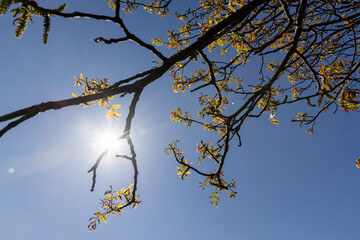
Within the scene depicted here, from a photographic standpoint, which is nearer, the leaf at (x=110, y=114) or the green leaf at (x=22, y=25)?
the green leaf at (x=22, y=25)

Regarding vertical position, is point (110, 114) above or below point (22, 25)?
above

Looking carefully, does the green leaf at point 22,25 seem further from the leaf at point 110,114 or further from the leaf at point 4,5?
the leaf at point 110,114

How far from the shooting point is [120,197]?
2670 mm

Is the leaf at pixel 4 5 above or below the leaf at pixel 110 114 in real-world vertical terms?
below

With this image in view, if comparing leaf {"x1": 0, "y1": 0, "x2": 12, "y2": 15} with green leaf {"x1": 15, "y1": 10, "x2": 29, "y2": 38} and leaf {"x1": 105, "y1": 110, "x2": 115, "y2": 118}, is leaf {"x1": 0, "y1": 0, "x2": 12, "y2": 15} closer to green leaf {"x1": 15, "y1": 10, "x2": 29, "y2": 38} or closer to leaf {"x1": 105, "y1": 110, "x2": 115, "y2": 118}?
green leaf {"x1": 15, "y1": 10, "x2": 29, "y2": 38}

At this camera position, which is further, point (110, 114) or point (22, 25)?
point (110, 114)

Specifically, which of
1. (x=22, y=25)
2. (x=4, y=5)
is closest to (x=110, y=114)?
(x=22, y=25)

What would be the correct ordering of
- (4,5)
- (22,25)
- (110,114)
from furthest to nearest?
(110,114) → (22,25) → (4,5)

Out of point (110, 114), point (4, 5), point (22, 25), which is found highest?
point (110, 114)

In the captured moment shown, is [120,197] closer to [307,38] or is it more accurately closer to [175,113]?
[175,113]

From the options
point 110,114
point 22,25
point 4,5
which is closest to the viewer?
point 4,5

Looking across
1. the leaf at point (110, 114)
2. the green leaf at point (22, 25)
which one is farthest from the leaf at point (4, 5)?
the leaf at point (110, 114)

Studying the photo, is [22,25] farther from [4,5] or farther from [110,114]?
[110,114]

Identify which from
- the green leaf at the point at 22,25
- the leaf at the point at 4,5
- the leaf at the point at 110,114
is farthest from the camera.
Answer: the leaf at the point at 110,114
